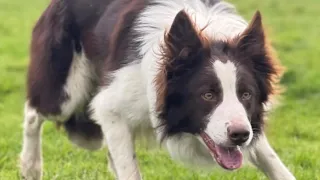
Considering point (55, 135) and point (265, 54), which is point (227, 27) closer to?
point (265, 54)

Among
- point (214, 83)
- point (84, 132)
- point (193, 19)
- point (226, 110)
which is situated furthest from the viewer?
point (84, 132)

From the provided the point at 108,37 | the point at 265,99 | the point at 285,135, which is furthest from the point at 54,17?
the point at 285,135

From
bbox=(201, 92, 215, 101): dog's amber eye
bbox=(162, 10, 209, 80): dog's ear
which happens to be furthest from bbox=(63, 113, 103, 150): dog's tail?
bbox=(201, 92, 215, 101): dog's amber eye

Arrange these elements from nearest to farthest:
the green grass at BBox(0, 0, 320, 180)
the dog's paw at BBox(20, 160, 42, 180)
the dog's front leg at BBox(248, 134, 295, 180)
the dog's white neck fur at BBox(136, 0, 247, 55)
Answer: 1. the dog's white neck fur at BBox(136, 0, 247, 55)
2. the dog's front leg at BBox(248, 134, 295, 180)
3. the dog's paw at BBox(20, 160, 42, 180)
4. the green grass at BBox(0, 0, 320, 180)

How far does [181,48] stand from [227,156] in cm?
72

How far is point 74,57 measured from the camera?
20.0 ft

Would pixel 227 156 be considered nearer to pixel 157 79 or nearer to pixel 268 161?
pixel 157 79

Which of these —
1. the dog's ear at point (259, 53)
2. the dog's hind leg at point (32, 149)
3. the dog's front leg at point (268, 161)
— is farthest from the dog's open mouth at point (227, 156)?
the dog's hind leg at point (32, 149)

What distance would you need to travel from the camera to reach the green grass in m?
6.69

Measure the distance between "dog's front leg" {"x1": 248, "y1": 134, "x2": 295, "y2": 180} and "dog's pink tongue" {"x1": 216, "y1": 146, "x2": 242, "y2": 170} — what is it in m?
0.69

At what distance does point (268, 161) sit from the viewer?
5367mm

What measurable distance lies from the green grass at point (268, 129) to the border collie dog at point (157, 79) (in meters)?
0.54

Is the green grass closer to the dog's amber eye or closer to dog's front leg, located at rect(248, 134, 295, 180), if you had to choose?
dog's front leg, located at rect(248, 134, 295, 180)

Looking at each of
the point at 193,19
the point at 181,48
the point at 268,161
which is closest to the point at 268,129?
the point at 268,161
